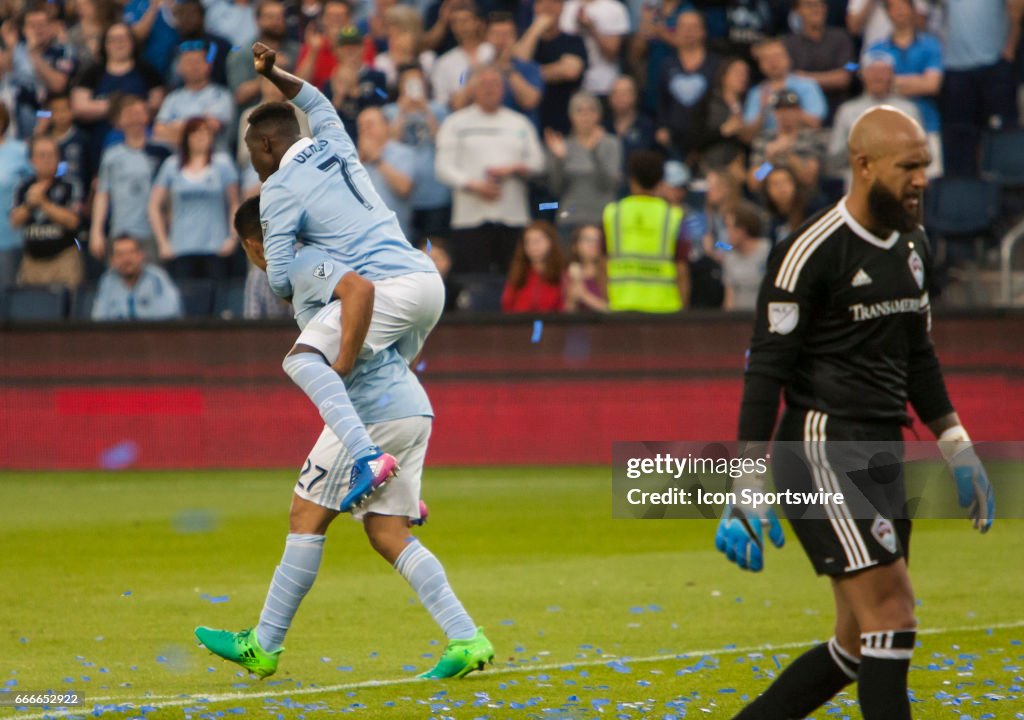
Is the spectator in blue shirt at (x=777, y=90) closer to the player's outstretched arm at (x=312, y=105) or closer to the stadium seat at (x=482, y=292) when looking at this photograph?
the stadium seat at (x=482, y=292)

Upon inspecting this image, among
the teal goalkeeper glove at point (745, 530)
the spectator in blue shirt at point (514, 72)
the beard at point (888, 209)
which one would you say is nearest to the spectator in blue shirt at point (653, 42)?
the spectator in blue shirt at point (514, 72)

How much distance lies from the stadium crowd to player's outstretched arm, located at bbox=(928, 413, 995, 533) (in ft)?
28.1

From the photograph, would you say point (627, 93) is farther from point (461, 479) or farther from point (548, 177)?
point (461, 479)

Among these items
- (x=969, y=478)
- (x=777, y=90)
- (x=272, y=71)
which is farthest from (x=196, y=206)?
(x=969, y=478)

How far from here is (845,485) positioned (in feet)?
15.9

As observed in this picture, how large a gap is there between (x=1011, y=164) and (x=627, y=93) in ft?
12.2

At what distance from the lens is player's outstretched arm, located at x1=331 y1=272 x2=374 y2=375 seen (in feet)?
21.2

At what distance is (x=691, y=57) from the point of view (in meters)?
15.9

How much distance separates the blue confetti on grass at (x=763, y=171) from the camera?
47.7 feet

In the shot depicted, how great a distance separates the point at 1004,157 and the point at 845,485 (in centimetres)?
1145

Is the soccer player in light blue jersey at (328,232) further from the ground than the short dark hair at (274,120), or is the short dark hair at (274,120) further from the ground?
the short dark hair at (274,120)

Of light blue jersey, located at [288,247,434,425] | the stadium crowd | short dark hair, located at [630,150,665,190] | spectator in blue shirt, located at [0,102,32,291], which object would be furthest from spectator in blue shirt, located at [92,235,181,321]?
light blue jersey, located at [288,247,434,425]

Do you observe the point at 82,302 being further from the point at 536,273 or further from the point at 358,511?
the point at 358,511

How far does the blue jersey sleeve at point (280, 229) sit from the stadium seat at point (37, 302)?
9895mm
